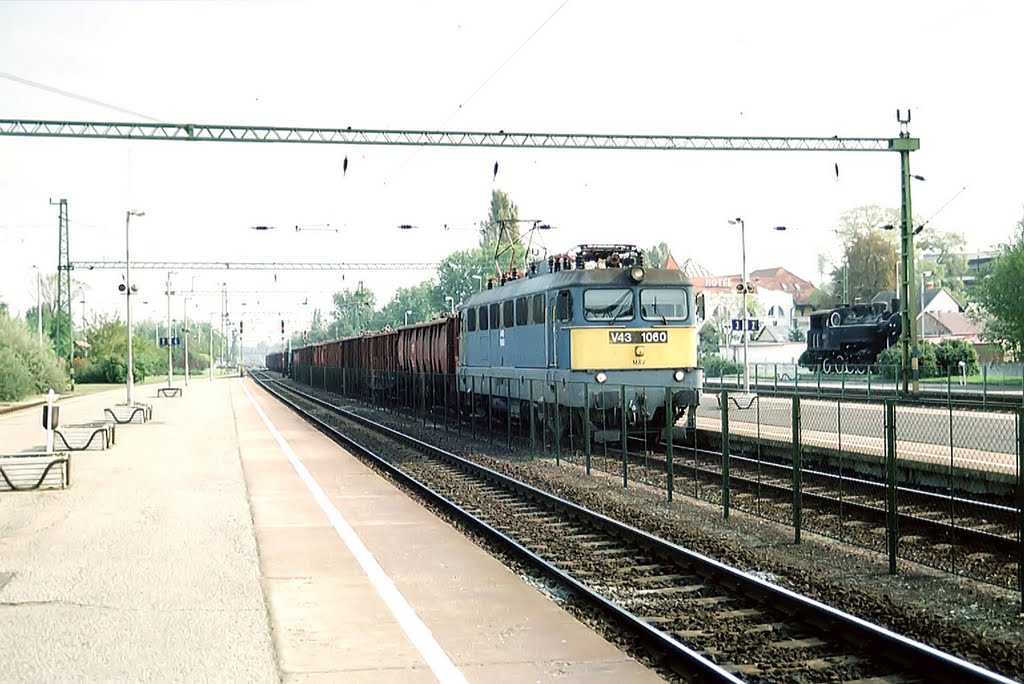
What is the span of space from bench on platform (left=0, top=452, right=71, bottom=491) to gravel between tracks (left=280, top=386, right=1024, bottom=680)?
23.8 ft

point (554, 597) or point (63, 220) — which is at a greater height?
point (63, 220)

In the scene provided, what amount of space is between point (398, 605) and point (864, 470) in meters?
9.42

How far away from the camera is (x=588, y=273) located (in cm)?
2078

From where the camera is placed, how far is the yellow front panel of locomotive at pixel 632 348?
2038 cm

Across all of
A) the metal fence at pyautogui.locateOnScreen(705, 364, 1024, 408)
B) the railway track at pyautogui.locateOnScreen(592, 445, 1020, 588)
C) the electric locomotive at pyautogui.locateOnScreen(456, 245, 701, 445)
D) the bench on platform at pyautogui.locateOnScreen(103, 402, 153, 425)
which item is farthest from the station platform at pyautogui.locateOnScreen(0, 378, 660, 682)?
the metal fence at pyautogui.locateOnScreen(705, 364, 1024, 408)

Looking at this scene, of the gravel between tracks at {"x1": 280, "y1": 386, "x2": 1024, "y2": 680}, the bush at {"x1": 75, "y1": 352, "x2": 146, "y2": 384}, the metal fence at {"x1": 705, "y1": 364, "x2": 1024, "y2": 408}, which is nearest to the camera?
the gravel between tracks at {"x1": 280, "y1": 386, "x2": 1024, "y2": 680}

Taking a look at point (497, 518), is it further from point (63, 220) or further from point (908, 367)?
point (63, 220)

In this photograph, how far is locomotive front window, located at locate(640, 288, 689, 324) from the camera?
21.1 metres

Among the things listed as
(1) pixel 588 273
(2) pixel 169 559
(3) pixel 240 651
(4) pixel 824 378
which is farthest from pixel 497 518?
(4) pixel 824 378

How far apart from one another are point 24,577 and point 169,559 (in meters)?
1.34

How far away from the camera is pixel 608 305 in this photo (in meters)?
20.8

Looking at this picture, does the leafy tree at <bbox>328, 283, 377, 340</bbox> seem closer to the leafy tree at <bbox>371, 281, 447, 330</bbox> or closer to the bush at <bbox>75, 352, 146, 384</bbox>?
the leafy tree at <bbox>371, 281, 447, 330</bbox>

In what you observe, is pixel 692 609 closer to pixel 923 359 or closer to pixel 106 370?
pixel 923 359

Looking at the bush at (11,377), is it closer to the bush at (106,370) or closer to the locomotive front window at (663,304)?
the bush at (106,370)
